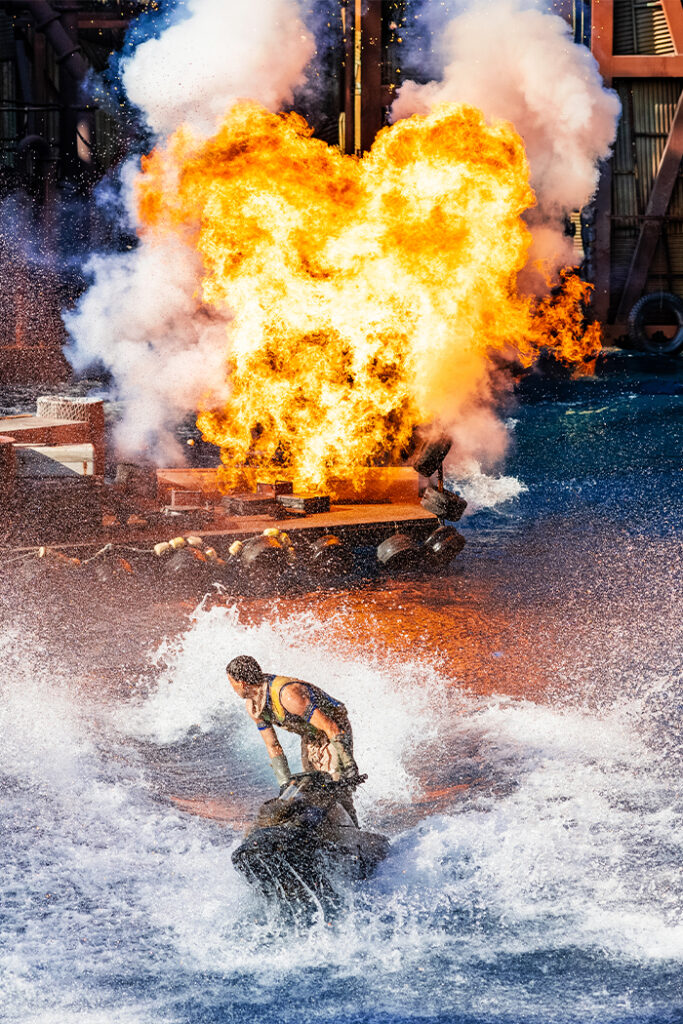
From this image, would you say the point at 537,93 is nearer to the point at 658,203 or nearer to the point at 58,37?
the point at 658,203

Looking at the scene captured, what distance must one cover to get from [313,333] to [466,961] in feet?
34.1

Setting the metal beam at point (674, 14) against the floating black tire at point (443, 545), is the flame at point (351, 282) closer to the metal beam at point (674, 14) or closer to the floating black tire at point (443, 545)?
the floating black tire at point (443, 545)

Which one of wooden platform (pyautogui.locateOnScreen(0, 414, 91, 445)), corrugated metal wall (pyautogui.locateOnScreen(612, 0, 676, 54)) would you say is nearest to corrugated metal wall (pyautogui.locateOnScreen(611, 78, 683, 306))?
corrugated metal wall (pyautogui.locateOnScreen(612, 0, 676, 54))

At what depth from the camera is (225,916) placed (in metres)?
6.86

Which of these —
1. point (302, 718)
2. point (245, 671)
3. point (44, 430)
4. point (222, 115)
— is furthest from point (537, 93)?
point (302, 718)

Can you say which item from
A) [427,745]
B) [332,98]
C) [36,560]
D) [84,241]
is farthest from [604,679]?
[84,241]

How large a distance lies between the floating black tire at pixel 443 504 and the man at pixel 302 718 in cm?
791

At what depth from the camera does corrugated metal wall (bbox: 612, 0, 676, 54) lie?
25734 mm

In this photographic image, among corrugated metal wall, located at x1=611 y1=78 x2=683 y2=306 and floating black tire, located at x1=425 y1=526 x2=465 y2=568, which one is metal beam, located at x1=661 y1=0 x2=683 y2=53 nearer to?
corrugated metal wall, located at x1=611 y1=78 x2=683 y2=306

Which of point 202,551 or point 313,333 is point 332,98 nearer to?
point 313,333

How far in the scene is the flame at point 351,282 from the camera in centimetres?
1513

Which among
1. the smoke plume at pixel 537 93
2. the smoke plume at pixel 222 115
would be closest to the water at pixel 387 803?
the smoke plume at pixel 222 115

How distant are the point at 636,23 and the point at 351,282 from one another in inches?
588

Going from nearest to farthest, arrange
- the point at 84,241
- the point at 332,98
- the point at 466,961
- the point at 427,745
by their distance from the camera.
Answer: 1. the point at 466,961
2. the point at 427,745
3. the point at 332,98
4. the point at 84,241
